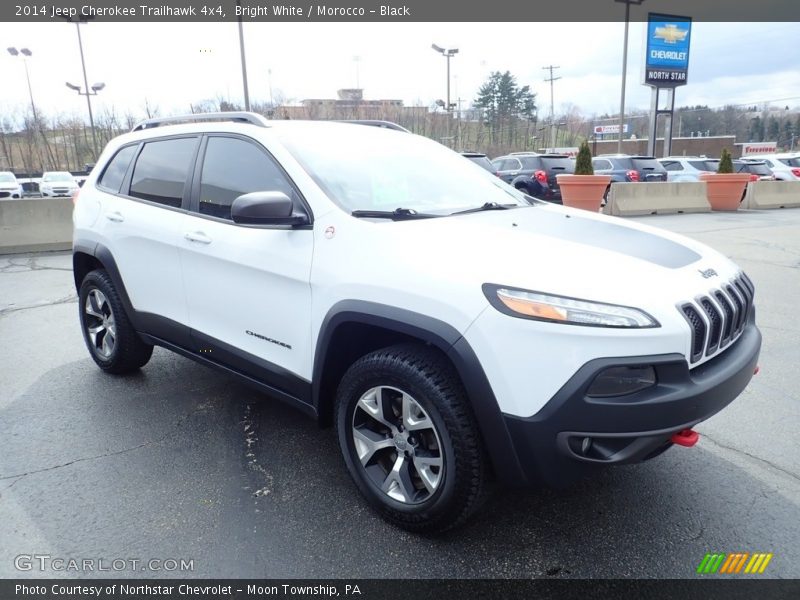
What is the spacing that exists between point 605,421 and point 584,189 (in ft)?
40.8

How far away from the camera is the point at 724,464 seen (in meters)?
3.20

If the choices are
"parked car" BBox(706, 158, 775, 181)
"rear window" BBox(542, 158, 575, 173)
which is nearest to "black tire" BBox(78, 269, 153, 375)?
"rear window" BBox(542, 158, 575, 173)

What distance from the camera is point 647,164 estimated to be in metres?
20.6

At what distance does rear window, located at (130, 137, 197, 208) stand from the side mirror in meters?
1.16

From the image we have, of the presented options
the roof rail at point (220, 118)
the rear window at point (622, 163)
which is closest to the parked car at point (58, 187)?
the rear window at point (622, 163)

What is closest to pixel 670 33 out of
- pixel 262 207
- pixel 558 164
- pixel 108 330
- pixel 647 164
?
pixel 647 164

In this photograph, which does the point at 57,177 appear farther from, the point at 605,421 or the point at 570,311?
the point at 605,421

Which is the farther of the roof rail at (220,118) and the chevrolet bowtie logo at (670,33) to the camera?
the chevrolet bowtie logo at (670,33)

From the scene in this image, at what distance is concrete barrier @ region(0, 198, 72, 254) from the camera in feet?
34.7

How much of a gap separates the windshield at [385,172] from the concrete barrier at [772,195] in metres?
17.3

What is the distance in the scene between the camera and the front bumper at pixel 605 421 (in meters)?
2.09

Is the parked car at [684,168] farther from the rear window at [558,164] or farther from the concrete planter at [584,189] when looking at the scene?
the concrete planter at [584,189]

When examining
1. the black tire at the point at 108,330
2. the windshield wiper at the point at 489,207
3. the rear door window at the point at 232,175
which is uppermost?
the rear door window at the point at 232,175

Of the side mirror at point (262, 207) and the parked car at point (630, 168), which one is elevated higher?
the side mirror at point (262, 207)
